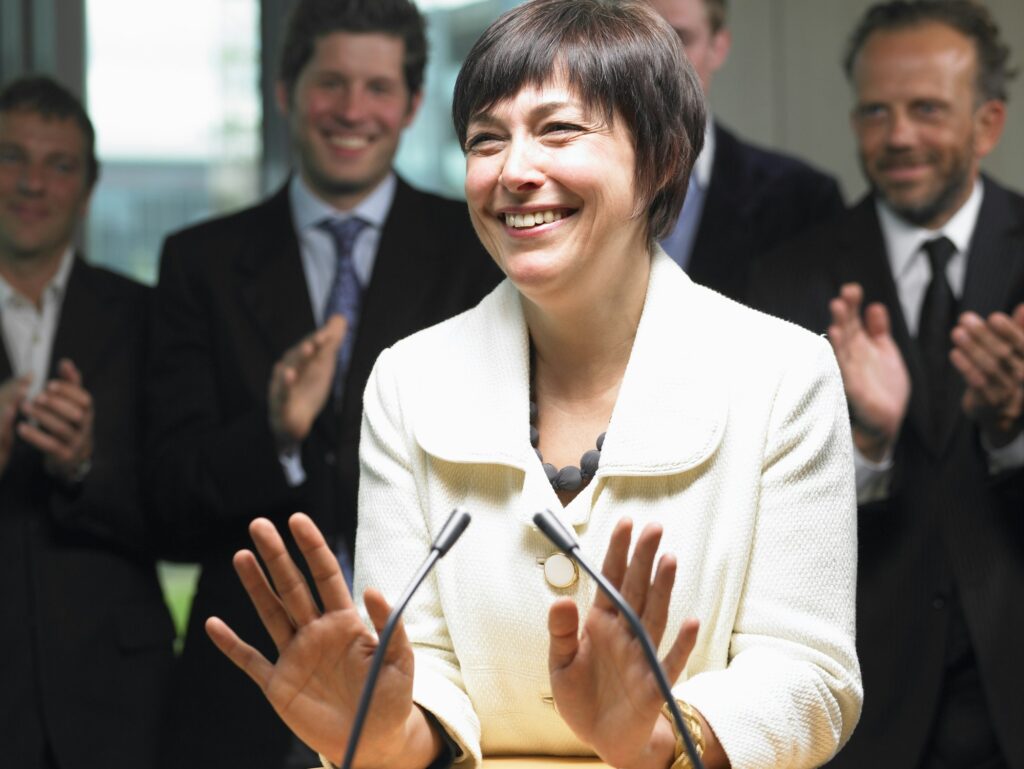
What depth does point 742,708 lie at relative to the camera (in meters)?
1.60

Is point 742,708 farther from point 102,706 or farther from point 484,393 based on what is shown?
point 102,706

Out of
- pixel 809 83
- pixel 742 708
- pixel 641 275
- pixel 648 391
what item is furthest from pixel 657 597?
pixel 809 83

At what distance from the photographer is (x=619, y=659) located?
Result: 4.83 feet

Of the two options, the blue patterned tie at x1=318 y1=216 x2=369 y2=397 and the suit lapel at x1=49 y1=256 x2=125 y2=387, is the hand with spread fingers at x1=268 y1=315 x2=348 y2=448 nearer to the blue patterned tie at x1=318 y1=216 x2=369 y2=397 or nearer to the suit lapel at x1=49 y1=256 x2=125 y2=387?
the blue patterned tie at x1=318 y1=216 x2=369 y2=397

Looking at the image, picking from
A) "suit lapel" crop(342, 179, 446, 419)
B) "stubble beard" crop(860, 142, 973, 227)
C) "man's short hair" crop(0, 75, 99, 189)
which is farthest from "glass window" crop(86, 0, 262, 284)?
"stubble beard" crop(860, 142, 973, 227)

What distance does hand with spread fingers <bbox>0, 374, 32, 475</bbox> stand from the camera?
123 inches

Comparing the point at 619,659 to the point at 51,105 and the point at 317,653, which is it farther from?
the point at 51,105

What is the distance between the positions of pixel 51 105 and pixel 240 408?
769 millimetres

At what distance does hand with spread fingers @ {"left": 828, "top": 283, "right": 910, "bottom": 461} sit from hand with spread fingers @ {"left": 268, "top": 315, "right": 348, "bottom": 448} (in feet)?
2.93

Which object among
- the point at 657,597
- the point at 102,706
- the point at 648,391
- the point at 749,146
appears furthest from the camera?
the point at 749,146

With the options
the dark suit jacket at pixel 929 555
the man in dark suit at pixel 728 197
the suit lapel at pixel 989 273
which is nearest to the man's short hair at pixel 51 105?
the man in dark suit at pixel 728 197

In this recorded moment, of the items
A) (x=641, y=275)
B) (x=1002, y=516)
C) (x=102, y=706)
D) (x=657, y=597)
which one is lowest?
(x=102, y=706)

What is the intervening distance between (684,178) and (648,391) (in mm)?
261

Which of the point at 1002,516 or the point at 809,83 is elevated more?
the point at 809,83
